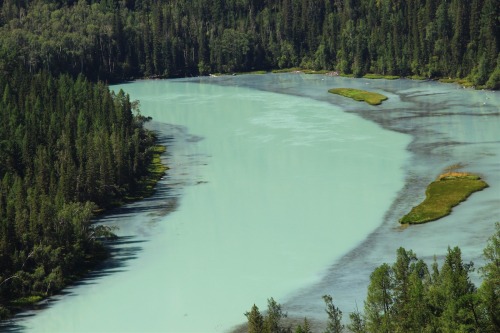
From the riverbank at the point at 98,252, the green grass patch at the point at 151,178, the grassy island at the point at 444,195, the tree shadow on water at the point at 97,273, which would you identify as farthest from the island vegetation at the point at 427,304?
the green grass patch at the point at 151,178

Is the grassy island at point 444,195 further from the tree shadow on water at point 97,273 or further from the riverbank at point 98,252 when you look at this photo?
the riverbank at point 98,252

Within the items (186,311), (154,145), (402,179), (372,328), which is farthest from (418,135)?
(372,328)

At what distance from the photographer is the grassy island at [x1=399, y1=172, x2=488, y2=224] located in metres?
96.2

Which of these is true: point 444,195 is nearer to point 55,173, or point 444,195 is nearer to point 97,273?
point 97,273

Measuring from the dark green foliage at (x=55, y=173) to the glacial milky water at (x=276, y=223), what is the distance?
345 centimetres

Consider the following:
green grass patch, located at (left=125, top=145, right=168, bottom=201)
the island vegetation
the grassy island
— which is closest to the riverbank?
green grass patch, located at (left=125, top=145, right=168, bottom=201)

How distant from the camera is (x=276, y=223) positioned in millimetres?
98250

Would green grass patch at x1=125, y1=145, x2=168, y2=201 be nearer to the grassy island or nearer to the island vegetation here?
the grassy island

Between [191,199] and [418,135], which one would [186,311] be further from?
[418,135]

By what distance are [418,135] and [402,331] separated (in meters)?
99.3

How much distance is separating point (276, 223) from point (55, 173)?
3300 centimetres

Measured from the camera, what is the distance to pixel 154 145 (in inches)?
6220

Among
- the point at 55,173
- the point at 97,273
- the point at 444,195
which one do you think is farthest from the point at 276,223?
the point at 55,173

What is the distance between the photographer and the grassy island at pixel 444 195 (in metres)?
96.2
